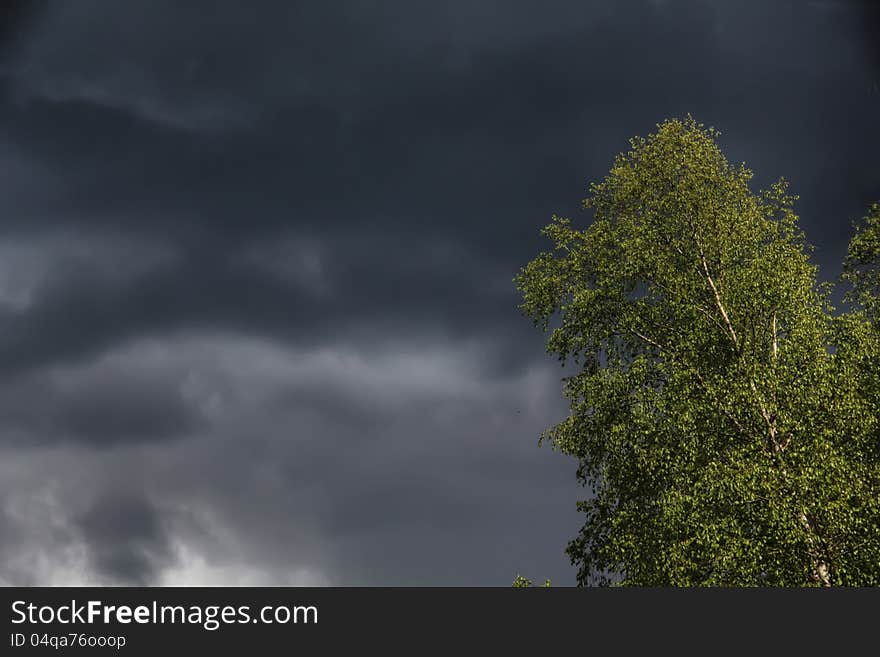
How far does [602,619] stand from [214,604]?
320 inches

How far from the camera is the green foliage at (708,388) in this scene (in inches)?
1054

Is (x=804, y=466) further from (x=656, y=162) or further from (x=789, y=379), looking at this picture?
(x=656, y=162)

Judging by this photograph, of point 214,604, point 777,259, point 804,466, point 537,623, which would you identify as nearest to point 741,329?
point 777,259

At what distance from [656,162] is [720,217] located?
3513 mm

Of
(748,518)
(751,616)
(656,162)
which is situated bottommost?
(751,616)

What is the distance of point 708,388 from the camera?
28.7m

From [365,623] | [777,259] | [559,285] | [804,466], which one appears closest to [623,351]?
[559,285]

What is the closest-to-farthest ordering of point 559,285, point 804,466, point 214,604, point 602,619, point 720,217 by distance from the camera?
point 214,604
point 602,619
point 804,466
point 720,217
point 559,285

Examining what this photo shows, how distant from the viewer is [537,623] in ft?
67.2

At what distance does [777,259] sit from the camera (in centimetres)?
3216

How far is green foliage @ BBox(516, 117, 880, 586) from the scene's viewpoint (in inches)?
1054

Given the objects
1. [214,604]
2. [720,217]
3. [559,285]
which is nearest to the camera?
[214,604]

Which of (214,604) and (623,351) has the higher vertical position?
(623,351)

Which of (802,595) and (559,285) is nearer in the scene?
(802,595)
